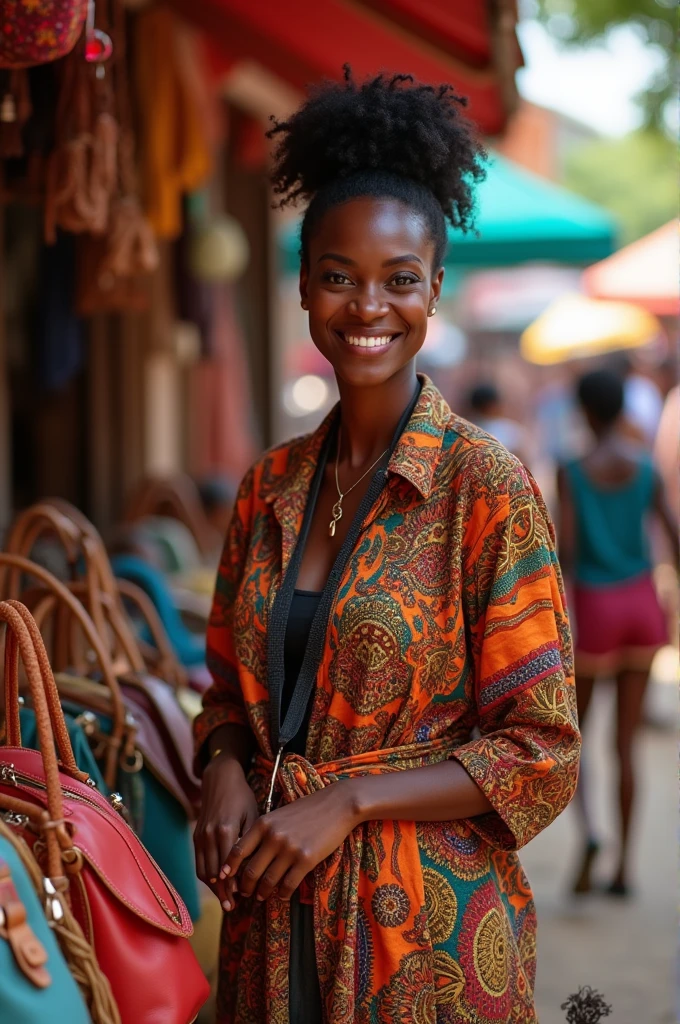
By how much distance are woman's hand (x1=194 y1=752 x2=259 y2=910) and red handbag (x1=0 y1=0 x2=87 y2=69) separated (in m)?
1.39

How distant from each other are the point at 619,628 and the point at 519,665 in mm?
3356

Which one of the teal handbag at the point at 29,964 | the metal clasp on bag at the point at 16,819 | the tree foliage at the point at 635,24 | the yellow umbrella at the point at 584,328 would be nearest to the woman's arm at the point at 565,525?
the metal clasp on bag at the point at 16,819

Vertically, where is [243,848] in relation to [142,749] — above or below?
below

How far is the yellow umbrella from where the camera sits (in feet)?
35.0

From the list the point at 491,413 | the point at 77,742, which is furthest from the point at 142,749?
the point at 491,413

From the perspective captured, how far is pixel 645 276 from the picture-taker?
7.59 m

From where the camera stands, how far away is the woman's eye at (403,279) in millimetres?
2039

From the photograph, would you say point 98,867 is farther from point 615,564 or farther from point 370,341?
point 615,564

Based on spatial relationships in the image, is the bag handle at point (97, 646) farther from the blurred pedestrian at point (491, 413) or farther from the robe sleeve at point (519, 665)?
the blurred pedestrian at point (491, 413)

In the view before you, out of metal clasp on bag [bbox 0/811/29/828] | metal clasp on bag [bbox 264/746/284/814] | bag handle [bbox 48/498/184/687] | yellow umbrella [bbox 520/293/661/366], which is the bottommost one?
metal clasp on bag [bbox 0/811/29/828]

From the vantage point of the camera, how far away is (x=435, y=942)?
1972mm

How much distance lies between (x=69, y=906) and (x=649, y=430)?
28.1 feet

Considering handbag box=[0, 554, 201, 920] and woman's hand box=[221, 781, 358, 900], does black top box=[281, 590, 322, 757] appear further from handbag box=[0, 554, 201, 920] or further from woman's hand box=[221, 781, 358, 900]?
handbag box=[0, 554, 201, 920]

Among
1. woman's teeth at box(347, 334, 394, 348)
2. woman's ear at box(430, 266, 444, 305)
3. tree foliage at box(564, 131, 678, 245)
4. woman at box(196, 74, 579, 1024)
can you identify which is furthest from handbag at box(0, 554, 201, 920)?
tree foliage at box(564, 131, 678, 245)
